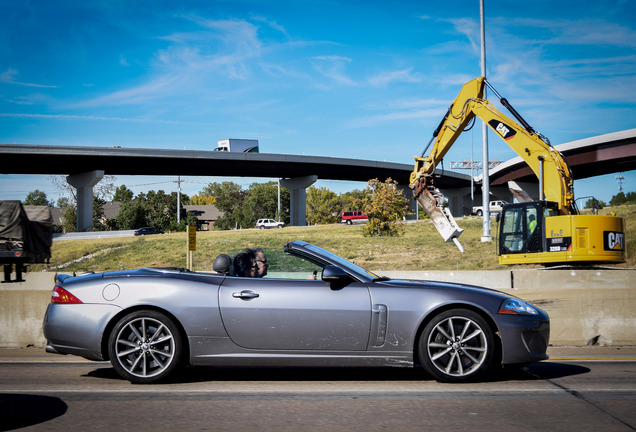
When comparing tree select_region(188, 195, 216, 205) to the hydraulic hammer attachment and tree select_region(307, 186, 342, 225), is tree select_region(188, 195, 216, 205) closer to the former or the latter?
tree select_region(307, 186, 342, 225)

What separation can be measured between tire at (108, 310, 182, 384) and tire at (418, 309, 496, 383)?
233 cm

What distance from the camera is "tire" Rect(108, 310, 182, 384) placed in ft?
19.8

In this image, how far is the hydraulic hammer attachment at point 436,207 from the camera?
24062 mm

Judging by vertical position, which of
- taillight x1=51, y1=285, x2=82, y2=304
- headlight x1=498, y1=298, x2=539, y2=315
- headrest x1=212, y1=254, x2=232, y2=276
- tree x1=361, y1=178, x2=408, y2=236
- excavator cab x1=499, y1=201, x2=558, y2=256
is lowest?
headlight x1=498, y1=298, x2=539, y2=315

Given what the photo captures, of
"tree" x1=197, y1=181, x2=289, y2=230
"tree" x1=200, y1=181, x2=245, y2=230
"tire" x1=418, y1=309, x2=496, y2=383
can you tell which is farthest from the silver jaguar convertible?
"tree" x1=200, y1=181, x2=245, y2=230

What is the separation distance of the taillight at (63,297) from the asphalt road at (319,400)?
2.66 ft

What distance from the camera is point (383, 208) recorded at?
41.7 m

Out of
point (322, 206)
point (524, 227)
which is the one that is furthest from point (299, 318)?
point (322, 206)

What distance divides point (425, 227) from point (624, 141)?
15839mm

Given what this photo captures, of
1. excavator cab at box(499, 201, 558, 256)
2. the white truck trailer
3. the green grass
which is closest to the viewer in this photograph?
excavator cab at box(499, 201, 558, 256)

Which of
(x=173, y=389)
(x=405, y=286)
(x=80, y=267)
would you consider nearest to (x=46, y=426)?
(x=173, y=389)

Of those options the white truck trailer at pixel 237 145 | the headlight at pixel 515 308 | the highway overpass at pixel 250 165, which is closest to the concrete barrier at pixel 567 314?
the headlight at pixel 515 308

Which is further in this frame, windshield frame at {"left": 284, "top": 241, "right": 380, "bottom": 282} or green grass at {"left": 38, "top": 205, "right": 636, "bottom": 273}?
green grass at {"left": 38, "top": 205, "right": 636, "bottom": 273}

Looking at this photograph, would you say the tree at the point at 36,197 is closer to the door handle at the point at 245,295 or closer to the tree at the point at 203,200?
the tree at the point at 203,200
